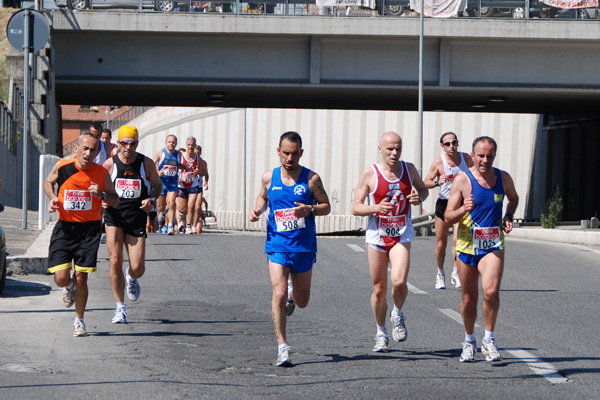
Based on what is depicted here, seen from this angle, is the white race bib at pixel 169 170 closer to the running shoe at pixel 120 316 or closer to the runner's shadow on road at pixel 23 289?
the runner's shadow on road at pixel 23 289

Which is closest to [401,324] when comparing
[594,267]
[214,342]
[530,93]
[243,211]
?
[214,342]

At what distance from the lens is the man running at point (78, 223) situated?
10.2m

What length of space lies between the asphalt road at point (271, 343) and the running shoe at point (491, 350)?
0.06m

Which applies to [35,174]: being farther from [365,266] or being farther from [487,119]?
[487,119]

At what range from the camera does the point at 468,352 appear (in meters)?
8.84

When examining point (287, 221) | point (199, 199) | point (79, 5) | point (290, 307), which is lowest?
point (290, 307)

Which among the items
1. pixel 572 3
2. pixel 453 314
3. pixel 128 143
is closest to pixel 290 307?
pixel 128 143

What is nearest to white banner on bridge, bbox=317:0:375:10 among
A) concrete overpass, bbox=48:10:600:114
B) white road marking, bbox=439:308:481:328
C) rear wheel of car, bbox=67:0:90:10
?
concrete overpass, bbox=48:10:600:114

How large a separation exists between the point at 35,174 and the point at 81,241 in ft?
75.8

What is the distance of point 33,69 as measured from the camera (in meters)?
31.6

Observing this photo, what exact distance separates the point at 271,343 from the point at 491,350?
6.67 ft

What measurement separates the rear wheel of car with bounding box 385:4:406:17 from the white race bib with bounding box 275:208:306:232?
2583 cm

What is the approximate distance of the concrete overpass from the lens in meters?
33.1

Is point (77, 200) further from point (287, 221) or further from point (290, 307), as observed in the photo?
point (287, 221)
